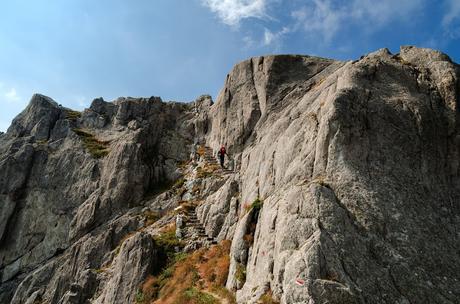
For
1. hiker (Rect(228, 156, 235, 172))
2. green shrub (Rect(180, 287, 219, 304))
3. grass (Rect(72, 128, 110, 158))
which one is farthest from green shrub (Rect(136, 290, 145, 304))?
grass (Rect(72, 128, 110, 158))

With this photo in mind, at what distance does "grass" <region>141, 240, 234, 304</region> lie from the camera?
96.2 ft

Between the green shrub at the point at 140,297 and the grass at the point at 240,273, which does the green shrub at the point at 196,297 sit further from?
the green shrub at the point at 140,297

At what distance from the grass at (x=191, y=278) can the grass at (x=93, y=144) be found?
93.4 ft

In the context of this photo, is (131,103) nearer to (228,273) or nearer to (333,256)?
(228,273)

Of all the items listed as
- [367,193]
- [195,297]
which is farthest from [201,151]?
[367,193]

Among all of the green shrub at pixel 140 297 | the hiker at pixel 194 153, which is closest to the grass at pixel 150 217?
the hiker at pixel 194 153

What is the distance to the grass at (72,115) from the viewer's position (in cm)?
7163

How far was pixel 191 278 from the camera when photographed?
105 feet

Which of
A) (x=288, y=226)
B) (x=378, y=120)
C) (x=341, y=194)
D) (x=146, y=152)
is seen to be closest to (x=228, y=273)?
(x=288, y=226)

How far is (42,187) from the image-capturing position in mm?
59062

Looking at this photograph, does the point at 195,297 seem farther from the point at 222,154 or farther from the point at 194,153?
the point at 194,153

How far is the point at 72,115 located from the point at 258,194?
5089cm

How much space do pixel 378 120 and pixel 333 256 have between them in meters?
11.5

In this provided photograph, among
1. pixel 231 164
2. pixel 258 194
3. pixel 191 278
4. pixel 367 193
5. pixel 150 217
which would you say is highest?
pixel 231 164
